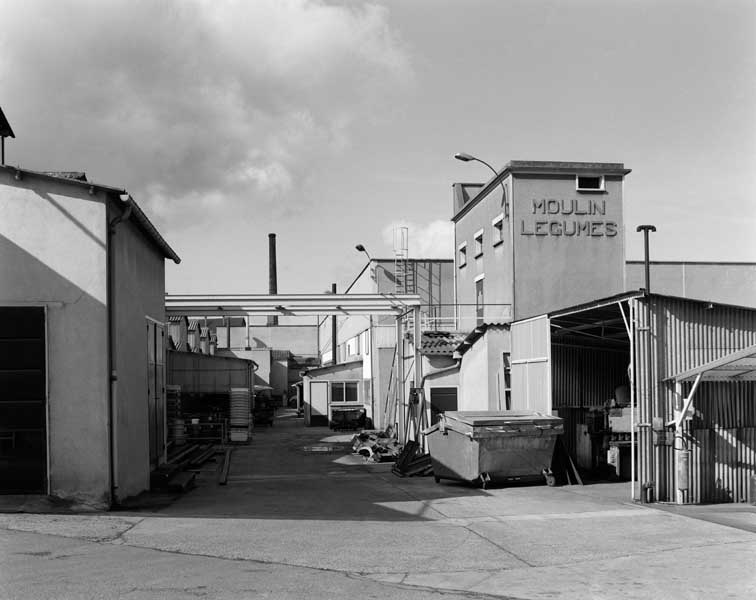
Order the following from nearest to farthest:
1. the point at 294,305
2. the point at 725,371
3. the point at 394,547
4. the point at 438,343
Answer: the point at 394,547, the point at 725,371, the point at 294,305, the point at 438,343

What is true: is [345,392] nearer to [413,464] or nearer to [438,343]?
[438,343]

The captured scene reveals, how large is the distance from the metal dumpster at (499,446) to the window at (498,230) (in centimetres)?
1277

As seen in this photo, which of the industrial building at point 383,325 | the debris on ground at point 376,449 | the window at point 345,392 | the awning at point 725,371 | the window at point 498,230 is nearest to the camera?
the awning at point 725,371

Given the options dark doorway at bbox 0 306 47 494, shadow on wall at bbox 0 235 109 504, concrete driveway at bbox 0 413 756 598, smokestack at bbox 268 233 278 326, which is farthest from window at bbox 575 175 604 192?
smokestack at bbox 268 233 278 326

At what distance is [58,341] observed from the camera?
1266 centimetres

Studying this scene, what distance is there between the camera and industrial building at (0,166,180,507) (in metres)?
12.6

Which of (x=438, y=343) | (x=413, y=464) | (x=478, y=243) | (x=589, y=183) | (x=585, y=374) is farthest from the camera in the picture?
(x=478, y=243)

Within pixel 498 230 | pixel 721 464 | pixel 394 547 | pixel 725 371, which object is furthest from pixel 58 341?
pixel 498 230

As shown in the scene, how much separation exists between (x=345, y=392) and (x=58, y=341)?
31674 millimetres

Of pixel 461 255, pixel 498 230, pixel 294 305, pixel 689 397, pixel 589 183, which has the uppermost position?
pixel 589 183

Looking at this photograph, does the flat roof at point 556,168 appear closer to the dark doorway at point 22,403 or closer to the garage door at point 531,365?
the garage door at point 531,365

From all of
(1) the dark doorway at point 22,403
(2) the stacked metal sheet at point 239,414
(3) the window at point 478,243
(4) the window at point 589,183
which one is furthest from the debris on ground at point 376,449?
(1) the dark doorway at point 22,403

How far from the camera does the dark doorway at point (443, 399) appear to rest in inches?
1024

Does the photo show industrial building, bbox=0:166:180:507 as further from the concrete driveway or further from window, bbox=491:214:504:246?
window, bbox=491:214:504:246
